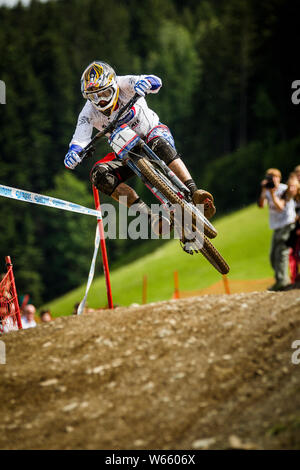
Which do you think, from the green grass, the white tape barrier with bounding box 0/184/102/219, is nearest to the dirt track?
the white tape barrier with bounding box 0/184/102/219

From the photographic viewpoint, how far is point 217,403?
18.0ft

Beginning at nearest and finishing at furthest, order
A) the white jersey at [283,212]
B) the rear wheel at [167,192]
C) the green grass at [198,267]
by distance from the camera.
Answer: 1. the rear wheel at [167,192]
2. the white jersey at [283,212]
3. the green grass at [198,267]

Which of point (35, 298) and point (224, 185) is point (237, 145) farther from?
point (35, 298)

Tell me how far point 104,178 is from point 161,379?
3.34 metres

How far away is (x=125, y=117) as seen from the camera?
861 cm

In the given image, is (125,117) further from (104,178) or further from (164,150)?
(104,178)

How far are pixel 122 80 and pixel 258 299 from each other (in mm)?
3293

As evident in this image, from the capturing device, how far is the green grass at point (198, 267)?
24.7m

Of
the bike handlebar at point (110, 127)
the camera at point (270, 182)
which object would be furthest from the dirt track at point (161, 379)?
the camera at point (270, 182)

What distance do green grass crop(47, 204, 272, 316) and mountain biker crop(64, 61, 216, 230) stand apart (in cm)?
1368

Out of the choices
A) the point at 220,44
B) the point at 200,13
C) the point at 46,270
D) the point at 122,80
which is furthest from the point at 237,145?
the point at 122,80

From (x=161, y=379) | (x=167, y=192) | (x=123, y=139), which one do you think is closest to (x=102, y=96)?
(x=123, y=139)

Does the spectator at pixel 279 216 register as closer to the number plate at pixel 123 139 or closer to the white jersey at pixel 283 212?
the white jersey at pixel 283 212

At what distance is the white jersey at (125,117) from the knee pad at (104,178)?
1.65ft
